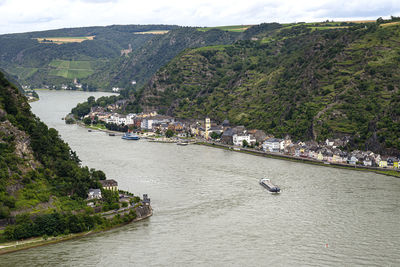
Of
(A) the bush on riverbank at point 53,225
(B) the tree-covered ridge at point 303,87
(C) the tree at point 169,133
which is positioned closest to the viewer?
(A) the bush on riverbank at point 53,225

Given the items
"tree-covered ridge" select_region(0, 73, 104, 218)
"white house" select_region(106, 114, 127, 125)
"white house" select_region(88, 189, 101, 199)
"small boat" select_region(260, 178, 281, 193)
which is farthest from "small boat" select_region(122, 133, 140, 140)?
"white house" select_region(88, 189, 101, 199)

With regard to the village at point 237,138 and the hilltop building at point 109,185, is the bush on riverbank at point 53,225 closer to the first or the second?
the hilltop building at point 109,185

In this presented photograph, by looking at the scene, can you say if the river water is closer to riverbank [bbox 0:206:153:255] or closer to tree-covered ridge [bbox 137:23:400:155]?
riverbank [bbox 0:206:153:255]

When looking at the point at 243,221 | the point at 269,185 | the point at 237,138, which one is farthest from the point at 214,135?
the point at 243,221

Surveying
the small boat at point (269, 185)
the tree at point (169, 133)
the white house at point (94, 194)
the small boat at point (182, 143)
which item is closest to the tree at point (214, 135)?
the small boat at point (182, 143)

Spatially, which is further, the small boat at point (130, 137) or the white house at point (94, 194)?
the small boat at point (130, 137)

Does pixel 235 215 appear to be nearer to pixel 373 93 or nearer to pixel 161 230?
pixel 161 230

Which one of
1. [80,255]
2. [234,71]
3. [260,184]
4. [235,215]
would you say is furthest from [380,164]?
[234,71]
